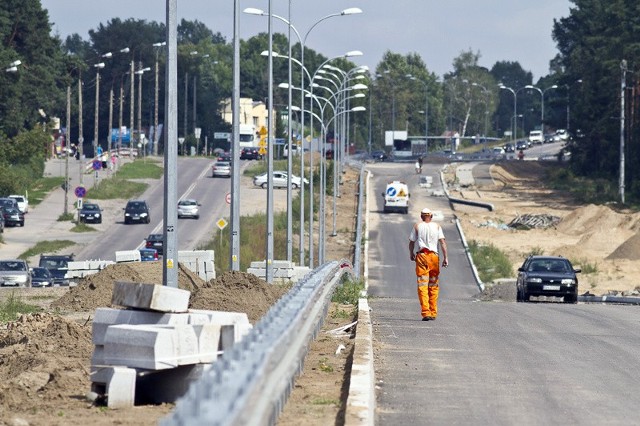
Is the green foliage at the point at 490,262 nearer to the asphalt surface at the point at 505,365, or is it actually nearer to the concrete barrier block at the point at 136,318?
the asphalt surface at the point at 505,365

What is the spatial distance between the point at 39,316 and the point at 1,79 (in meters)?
77.7

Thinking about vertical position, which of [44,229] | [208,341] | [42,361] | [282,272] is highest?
[208,341]

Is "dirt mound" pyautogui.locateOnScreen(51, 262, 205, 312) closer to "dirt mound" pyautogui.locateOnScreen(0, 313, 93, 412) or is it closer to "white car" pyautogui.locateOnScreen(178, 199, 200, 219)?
"dirt mound" pyautogui.locateOnScreen(0, 313, 93, 412)

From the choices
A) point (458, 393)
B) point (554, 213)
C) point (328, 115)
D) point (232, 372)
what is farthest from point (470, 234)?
point (328, 115)

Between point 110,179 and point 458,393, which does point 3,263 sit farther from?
point 110,179

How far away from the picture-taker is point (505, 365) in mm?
15242

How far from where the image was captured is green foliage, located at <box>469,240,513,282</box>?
201 ft

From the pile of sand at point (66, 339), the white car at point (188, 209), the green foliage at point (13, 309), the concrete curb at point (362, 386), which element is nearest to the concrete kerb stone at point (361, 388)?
the concrete curb at point (362, 386)

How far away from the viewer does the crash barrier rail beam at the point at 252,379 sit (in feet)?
22.8

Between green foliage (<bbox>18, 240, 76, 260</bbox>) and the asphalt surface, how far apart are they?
144 feet

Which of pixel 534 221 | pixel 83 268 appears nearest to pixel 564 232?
pixel 534 221

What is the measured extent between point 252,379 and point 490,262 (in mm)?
58198

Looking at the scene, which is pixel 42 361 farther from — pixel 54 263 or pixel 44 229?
pixel 44 229

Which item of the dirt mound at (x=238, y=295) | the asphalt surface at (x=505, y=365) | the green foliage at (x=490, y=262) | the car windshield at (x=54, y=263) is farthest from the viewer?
the green foliage at (x=490, y=262)
